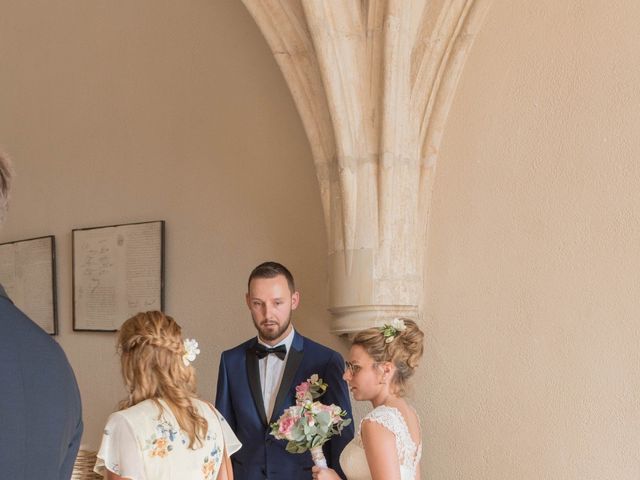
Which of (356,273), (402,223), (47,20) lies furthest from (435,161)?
(47,20)

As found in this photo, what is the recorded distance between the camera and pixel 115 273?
6082 millimetres

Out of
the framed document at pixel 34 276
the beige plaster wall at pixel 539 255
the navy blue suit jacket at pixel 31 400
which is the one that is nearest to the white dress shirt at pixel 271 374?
the beige plaster wall at pixel 539 255

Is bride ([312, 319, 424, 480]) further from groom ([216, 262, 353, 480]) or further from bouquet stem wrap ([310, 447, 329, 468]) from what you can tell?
groom ([216, 262, 353, 480])

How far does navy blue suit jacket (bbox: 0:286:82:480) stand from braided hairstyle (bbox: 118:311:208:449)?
157 centimetres

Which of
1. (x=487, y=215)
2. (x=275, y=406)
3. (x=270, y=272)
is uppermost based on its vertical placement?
→ (x=487, y=215)

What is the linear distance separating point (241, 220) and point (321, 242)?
2.13 feet

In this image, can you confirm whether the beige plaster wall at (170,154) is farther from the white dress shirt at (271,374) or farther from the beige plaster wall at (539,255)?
the beige plaster wall at (539,255)

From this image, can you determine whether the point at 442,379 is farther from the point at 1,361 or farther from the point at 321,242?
the point at 1,361

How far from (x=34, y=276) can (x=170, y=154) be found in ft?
5.81

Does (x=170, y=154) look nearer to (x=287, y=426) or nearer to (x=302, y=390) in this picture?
(x=302, y=390)

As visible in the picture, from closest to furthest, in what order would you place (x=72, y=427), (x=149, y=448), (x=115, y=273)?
(x=72, y=427), (x=149, y=448), (x=115, y=273)

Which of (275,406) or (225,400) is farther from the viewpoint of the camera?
(225,400)

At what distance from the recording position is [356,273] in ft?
14.4

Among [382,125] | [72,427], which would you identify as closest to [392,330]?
[382,125]
